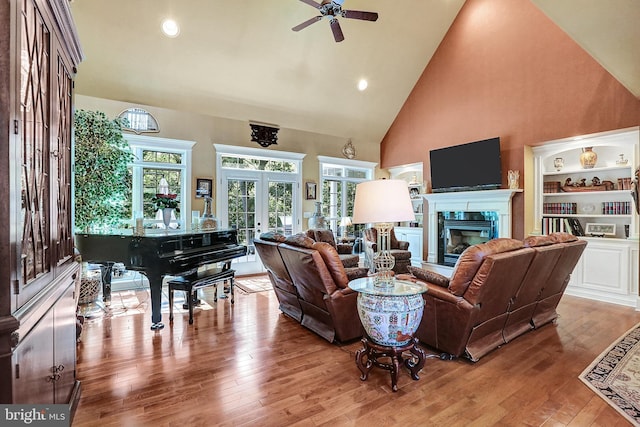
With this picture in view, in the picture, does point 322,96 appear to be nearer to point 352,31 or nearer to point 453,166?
point 352,31

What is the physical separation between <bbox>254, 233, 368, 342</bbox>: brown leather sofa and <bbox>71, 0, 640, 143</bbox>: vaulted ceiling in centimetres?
283

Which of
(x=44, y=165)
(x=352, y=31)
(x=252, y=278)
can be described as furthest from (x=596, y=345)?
(x=352, y=31)

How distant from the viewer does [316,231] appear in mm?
6102

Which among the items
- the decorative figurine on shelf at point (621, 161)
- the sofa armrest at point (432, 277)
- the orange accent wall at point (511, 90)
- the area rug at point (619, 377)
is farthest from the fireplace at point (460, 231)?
the sofa armrest at point (432, 277)

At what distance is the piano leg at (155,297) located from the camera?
11.3ft

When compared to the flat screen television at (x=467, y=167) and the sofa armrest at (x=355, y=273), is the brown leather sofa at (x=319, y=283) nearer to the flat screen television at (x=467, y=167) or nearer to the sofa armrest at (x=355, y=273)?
the sofa armrest at (x=355, y=273)

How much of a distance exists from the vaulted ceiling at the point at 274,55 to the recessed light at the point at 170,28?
68mm

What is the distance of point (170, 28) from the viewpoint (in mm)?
4656

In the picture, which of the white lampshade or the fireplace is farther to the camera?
the fireplace

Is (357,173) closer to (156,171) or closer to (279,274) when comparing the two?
(156,171)

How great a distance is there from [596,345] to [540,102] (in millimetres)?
4030

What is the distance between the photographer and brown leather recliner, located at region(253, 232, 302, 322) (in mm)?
3506

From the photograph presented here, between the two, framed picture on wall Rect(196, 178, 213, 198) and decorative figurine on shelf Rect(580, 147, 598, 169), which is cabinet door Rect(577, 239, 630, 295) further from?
framed picture on wall Rect(196, 178, 213, 198)

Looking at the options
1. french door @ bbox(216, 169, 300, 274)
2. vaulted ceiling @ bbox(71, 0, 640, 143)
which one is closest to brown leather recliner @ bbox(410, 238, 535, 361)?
vaulted ceiling @ bbox(71, 0, 640, 143)
